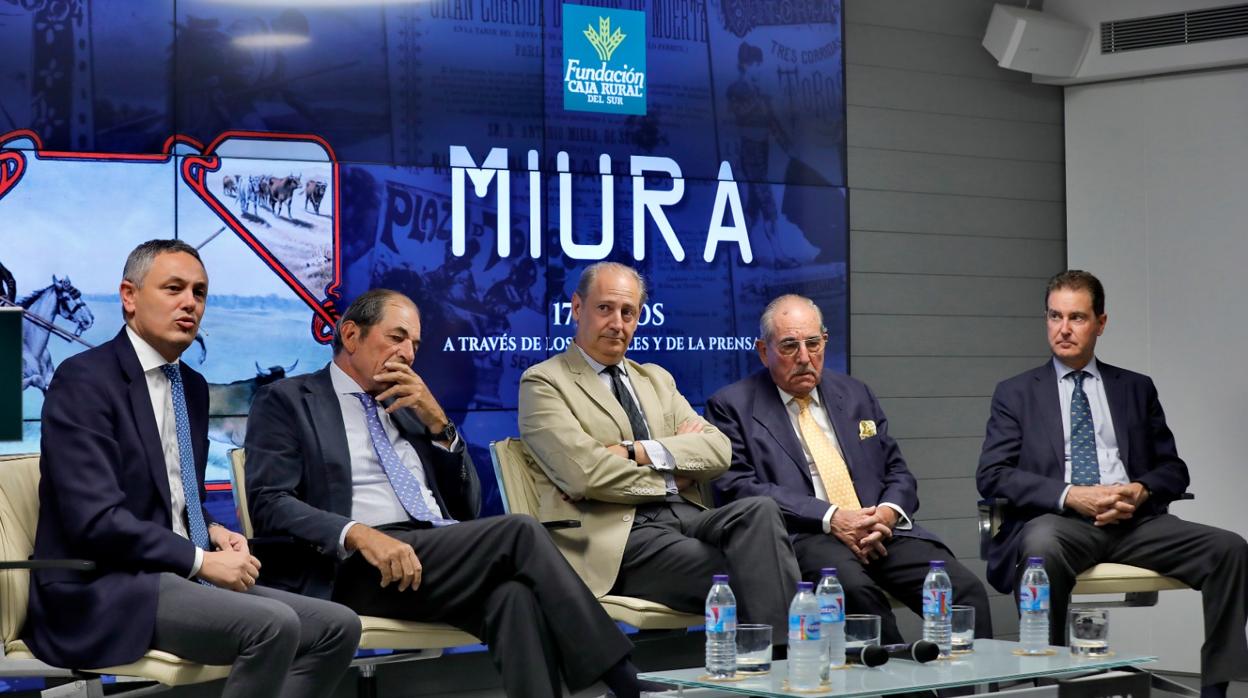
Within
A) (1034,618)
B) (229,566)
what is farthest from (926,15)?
(229,566)

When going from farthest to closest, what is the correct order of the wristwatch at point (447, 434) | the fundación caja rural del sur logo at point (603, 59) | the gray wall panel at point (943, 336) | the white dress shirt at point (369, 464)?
1. the gray wall panel at point (943, 336)
2. the fundación caja rural del sur logo at point (603, 59)
3. the wristwatch at point (447, 434)
4. the white dress shirt at point (369, 464)

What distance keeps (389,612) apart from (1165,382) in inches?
152

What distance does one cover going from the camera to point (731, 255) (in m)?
5.73

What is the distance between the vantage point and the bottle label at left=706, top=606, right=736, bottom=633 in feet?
10.5

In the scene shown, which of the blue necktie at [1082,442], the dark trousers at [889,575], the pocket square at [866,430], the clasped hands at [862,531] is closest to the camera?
the dark trousers at [889,575]

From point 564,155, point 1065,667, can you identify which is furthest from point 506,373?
point 1065,667

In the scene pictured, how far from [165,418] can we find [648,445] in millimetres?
1441

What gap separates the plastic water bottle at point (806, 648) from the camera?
10.00 ft

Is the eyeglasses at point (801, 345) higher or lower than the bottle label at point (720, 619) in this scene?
higher

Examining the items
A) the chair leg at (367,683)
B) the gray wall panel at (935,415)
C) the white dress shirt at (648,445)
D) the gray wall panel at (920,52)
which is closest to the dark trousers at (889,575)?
the white dress shirt at (648,445)

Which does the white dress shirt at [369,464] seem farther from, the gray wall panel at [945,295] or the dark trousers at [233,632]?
the gray wall panel at [945,295]

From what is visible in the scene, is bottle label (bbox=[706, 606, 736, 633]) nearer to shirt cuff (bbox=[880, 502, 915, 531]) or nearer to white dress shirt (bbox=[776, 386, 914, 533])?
white dress shirt (bbox=[776, 386, 914, 533])

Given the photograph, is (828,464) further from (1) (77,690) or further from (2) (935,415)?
(1) (77,690)

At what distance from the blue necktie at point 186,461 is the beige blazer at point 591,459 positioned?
1094 mm
